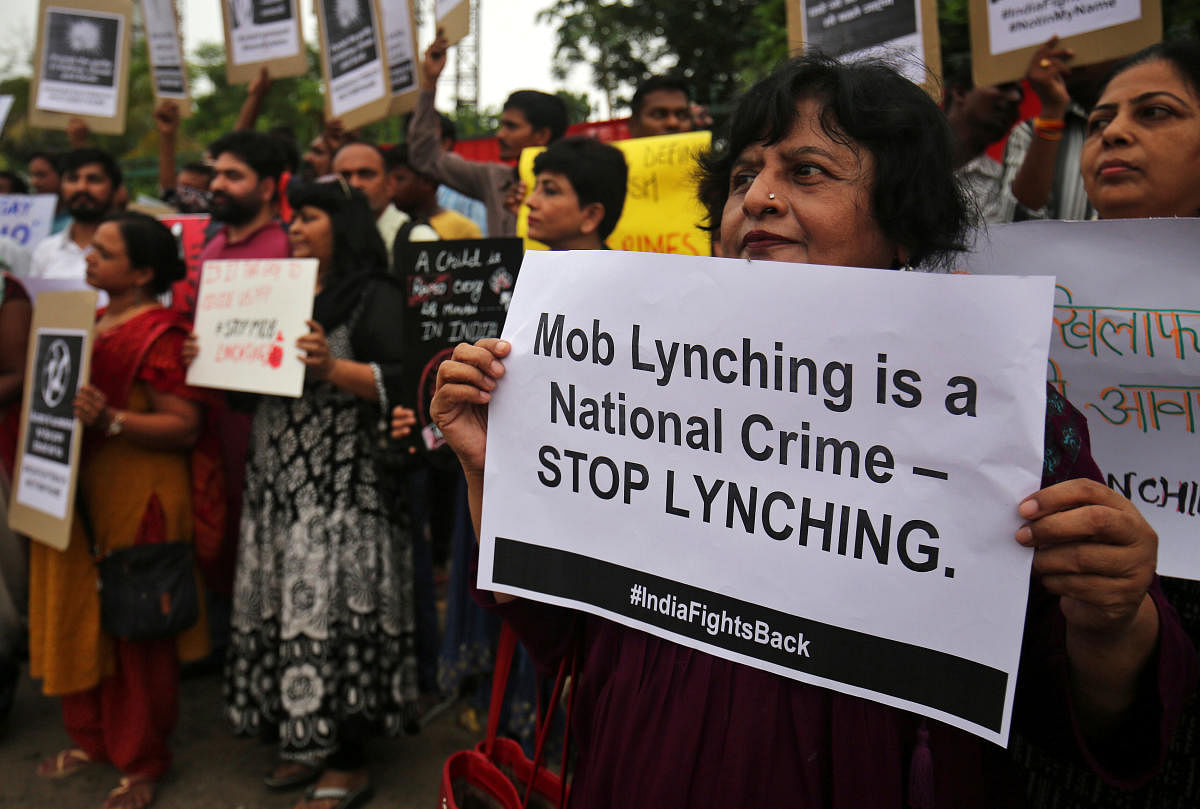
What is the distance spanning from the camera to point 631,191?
11.7ft

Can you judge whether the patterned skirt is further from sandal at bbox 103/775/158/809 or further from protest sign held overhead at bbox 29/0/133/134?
protest sign held overhead at bbox 29/0/133/134

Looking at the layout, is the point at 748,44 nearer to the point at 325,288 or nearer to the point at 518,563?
the point at 325,288

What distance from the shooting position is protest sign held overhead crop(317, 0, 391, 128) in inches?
190

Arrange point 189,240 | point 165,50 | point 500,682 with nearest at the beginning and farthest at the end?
point 500,682 < point 189,240 < point 165,50

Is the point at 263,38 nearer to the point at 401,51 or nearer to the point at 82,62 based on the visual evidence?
the point at 401,51

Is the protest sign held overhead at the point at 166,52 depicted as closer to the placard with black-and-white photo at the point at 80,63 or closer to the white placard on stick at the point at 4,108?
the placard with black-and-white photo at the point at 80,63

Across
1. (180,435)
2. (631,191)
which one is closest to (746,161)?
(631,191)

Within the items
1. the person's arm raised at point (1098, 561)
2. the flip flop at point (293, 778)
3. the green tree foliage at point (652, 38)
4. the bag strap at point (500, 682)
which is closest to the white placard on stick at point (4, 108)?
the flip flop at point (293, 778)

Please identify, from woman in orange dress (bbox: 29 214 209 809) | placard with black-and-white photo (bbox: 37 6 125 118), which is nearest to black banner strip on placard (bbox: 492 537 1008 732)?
woman in orange dress (bbox: 29 214 209 809)

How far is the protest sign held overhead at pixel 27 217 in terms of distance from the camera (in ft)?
18.6

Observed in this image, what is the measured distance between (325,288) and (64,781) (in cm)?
224

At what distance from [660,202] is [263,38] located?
333 centimetres

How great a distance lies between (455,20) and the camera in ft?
14.9

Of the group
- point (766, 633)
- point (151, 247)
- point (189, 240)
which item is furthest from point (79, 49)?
point (766, 633)
